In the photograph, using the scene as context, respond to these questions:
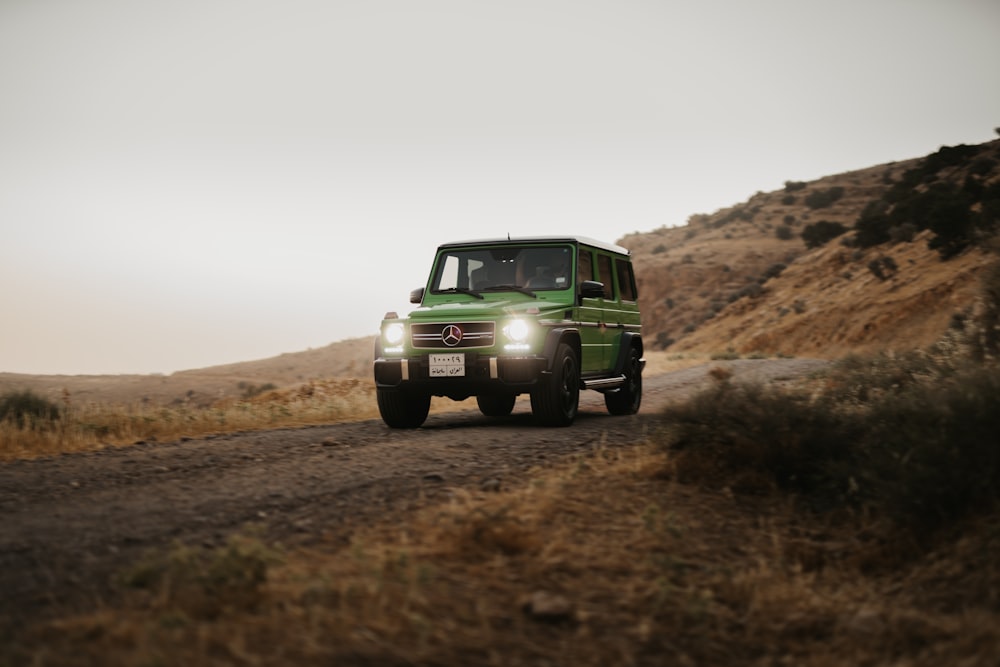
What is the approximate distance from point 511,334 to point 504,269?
175cm

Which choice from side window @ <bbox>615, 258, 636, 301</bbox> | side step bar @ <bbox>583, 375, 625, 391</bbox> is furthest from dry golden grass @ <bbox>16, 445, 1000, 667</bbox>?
side window @ <bbox>615, 258, 636, 301</bbox>

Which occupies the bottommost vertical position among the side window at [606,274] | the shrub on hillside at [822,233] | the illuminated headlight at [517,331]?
the illuminated headlight at [517,331]

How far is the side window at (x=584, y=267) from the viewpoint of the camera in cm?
1123

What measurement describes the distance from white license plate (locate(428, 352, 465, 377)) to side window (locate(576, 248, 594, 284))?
2120mm

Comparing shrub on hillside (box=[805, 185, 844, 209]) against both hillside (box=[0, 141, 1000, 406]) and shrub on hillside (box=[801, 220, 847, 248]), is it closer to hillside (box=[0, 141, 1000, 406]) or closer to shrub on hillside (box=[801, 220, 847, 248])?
hillside (box=[0, 141, 1000, 406])

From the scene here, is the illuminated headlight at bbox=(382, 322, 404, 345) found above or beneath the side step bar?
above

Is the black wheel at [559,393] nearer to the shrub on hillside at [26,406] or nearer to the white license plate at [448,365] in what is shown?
the white license plate at [448,365]

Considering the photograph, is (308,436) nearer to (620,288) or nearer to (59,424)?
(59,424)

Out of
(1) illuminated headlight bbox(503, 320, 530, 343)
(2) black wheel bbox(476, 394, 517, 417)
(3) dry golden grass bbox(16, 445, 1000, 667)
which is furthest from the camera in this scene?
(2) black wheel bbox(476, 394, 517, 417)

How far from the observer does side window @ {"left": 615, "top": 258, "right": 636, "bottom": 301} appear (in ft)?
43.3

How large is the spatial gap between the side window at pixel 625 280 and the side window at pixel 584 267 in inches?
53.4

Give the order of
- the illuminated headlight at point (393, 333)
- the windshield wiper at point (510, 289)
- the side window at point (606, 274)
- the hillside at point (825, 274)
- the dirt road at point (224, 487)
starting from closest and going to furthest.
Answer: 1. the dirt road at point (224, 487)
2. the illuminated headlight at point (393, 333)
3. the windshield wiper at point (510, 289)
4. the side window at point (606, 274)
5. the hillside at point (825, 274)

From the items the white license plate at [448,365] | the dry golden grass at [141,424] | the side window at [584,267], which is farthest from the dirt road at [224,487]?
the side window at [584,267]

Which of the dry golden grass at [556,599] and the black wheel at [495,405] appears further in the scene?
the black wheel at [495,405]
